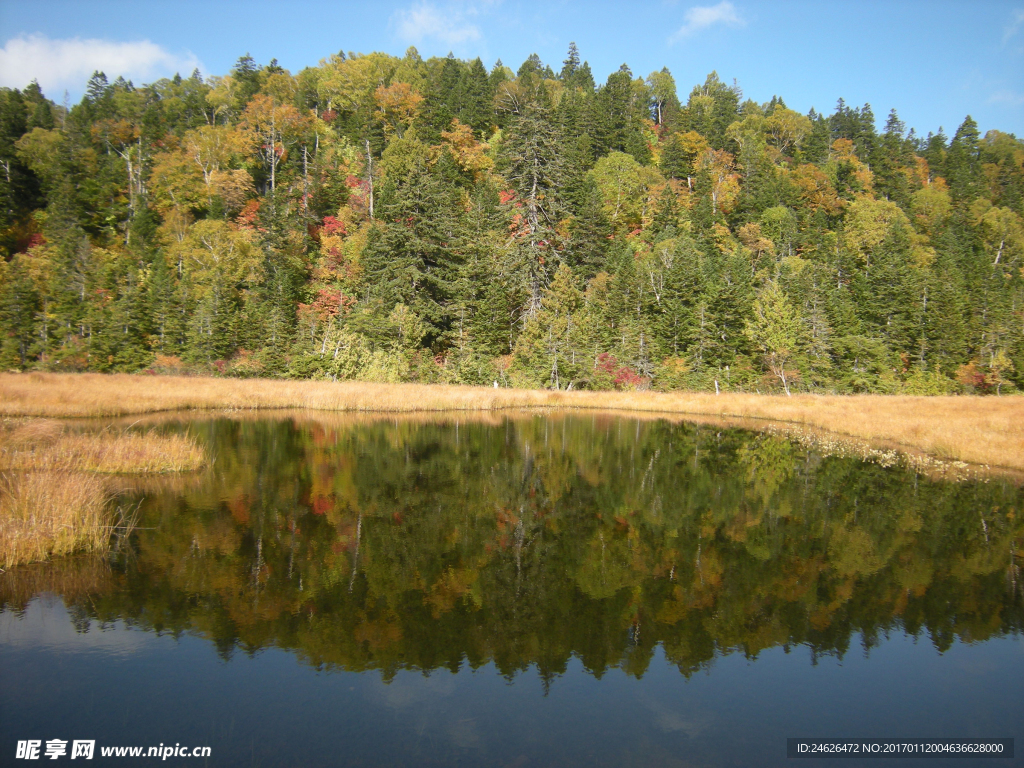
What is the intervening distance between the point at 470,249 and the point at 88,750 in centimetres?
5564

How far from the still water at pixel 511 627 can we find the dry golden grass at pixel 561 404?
11.6m

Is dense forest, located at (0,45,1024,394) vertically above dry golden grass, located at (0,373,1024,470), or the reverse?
dense forest, located at (0,45,1024,394)

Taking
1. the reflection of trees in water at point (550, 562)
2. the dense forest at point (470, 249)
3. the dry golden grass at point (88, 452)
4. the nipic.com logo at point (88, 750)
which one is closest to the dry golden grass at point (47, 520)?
the reflection of trees in water at point (550, 562)

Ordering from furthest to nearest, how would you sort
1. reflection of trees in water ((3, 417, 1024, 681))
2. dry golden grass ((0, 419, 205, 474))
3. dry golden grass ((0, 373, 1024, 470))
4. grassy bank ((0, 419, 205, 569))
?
dry golden grass ((0, 373, 1024, 470)) < dry golden grass ((0, 419, 205, 474)) < grassy bank ((0, 419, 205, 569)) < reflection of trees in water ((3, 417, 1024, 681))

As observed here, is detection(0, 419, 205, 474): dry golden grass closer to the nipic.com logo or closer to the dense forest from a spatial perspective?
the nipic.com logo

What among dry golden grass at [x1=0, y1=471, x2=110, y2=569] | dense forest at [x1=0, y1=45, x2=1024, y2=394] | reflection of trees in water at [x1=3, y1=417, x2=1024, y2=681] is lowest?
reflection of trees in water at [x1=3, y1=417, x2=1024, y2=681]

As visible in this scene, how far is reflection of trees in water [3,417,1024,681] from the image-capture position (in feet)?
29.2

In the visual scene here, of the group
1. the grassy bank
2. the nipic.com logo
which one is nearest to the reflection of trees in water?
the grassy bank

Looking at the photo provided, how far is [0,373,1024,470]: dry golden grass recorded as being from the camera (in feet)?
85.2

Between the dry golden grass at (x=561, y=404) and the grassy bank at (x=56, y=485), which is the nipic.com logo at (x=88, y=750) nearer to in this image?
the grassy bank at (x=56, y=485)

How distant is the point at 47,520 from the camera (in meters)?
11.1

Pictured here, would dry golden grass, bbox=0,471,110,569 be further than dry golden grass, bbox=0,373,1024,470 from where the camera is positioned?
No

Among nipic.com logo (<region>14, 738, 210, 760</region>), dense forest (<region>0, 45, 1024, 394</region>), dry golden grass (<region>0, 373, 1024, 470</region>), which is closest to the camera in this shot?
nipic.com logo (<region>14, 738, 210, 760</region>)

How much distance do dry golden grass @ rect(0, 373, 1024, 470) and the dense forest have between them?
918cm
